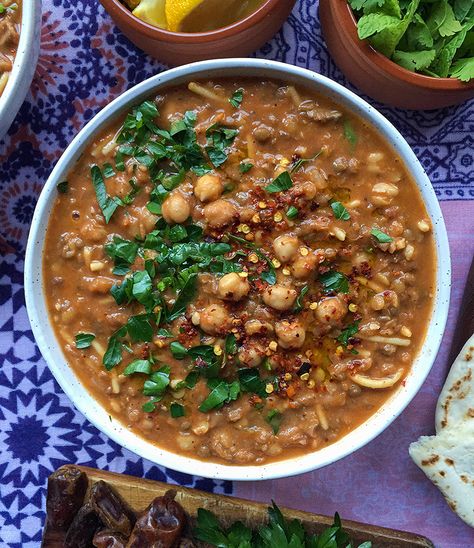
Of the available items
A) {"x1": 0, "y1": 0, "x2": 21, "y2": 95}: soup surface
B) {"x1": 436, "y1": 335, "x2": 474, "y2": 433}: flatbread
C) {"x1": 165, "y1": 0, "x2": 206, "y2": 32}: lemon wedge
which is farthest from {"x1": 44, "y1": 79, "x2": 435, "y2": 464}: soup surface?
{"x1": 0, "y1": 0, "x2": 21, "y2": 95}: soup surface

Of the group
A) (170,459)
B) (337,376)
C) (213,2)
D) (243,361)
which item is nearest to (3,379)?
(170,459)

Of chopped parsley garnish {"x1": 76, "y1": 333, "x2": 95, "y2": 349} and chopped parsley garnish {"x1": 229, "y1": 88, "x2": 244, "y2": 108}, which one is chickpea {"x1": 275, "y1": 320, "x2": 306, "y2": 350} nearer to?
chopped parsley garnish {"x1": 76, "y1": 333, "x2": 95, "y2": 349}

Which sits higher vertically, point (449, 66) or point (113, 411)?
point (449, 66)

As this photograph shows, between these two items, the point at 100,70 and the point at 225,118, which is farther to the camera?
the point at 100,70

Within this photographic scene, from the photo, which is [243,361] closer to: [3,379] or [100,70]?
[3,379]

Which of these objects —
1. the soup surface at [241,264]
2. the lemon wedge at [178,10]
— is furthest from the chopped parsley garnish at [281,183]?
the lemon wedge at [178,10]

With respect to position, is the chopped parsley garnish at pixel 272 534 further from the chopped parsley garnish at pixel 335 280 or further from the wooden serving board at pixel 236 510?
the chopped parsley garnish at pixel 335 280
